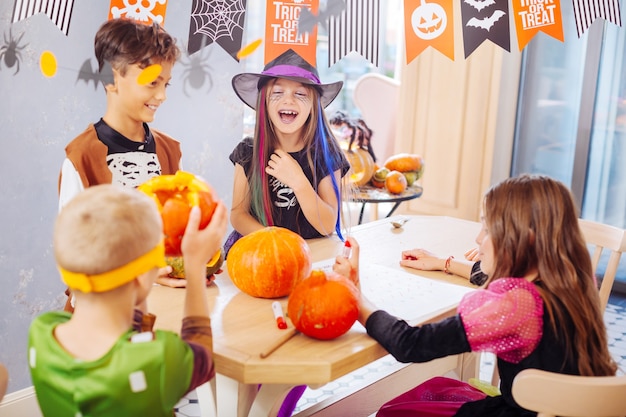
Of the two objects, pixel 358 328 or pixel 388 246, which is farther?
pixel 388 246

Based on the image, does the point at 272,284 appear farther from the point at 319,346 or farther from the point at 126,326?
the point at 126,326

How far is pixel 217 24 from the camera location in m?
2.22

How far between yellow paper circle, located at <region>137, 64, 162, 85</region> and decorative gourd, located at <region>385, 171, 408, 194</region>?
6.13ft

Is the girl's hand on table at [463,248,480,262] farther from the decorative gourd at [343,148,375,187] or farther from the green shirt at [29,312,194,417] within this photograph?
the decorative gourd at [343,148,375,187]

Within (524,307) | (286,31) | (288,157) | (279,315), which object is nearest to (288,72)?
(286,31)

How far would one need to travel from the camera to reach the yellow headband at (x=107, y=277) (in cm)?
123

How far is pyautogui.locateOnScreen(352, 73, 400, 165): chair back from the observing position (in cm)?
561

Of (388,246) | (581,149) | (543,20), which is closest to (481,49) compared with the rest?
(581,149)

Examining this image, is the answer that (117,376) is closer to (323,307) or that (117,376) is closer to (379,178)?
(323,307)

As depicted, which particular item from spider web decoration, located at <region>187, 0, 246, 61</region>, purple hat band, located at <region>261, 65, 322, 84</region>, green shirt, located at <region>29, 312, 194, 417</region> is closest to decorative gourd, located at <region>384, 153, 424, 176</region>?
purple hat band, located at <region>261, 65, 322, 84</region>

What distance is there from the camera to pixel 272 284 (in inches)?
68.2

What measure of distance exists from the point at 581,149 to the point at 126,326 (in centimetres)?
403

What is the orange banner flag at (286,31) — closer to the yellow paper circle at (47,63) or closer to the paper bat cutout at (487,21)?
the paper bat cutout at (487,21)

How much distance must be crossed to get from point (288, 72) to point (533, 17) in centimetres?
87
